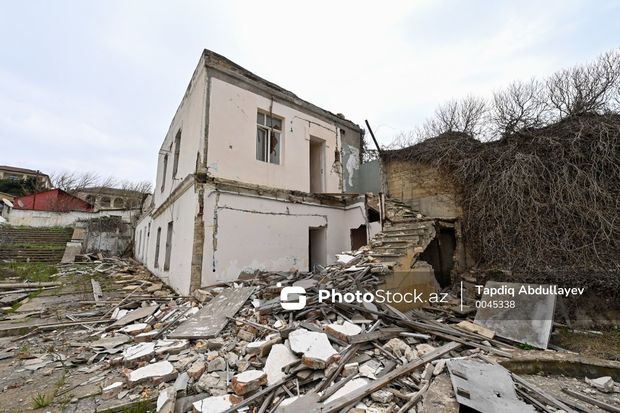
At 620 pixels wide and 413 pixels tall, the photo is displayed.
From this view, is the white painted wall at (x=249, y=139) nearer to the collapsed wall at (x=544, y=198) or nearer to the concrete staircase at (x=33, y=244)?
the collapsed wall at (x=544, y=198)

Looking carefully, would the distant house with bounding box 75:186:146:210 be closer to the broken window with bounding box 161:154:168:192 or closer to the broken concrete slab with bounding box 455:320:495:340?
the broken window with bounding box 161:154:168:192

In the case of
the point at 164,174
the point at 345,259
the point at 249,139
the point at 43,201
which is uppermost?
the point at 43,201

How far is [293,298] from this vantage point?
4.84 metres

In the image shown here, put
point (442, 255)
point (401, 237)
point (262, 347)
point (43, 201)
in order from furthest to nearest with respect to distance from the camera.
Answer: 1. point (43, 201)
2. point (442, 255)
3. point (401, 237)
4. point (262, 347)

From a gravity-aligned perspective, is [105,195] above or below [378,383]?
above

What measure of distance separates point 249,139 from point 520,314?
770 centimetres

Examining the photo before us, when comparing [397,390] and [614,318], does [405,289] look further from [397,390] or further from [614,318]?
[614,318]

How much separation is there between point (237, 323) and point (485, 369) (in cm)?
368

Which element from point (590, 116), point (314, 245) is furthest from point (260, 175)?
point (590, 116)

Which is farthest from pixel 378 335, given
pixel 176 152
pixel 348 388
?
pixel 176 152

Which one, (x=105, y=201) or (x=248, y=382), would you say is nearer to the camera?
(x=248, y=382)

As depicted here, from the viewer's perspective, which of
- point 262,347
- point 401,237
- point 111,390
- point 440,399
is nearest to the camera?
point 440,399

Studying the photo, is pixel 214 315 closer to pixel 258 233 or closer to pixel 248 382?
pixel 248 382

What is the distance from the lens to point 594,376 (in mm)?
3605
